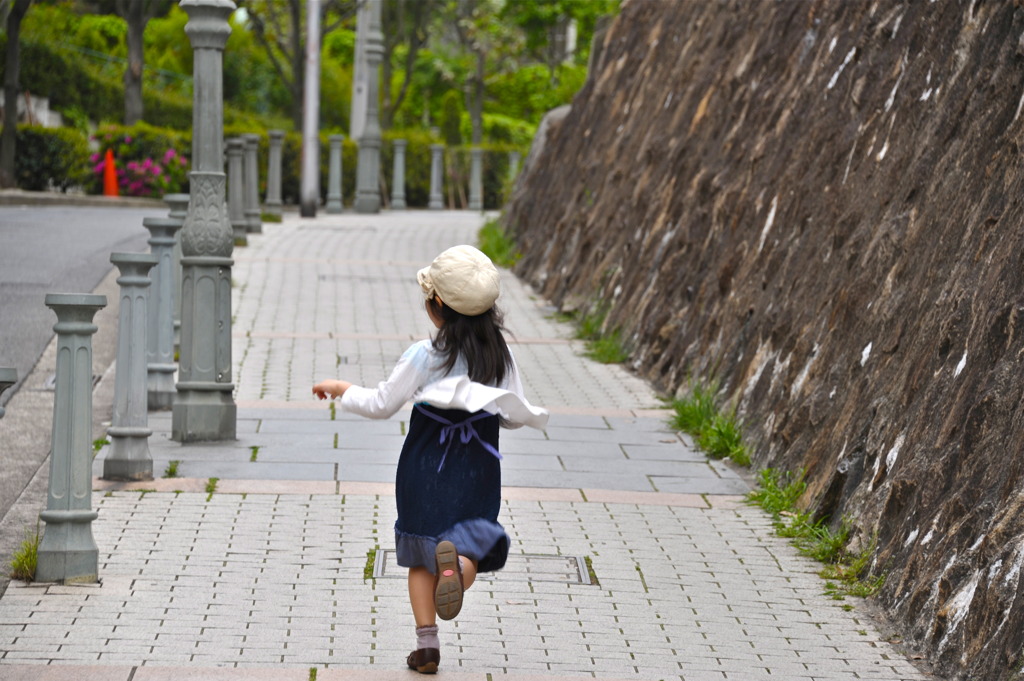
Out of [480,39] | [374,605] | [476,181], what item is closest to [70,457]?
[374,605]

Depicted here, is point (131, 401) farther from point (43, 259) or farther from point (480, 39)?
point (480, 39)

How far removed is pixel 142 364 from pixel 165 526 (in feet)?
3.62

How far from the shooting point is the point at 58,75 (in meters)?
32.8

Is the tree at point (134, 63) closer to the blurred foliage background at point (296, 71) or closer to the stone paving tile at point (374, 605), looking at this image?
the blurred foliage background at point (296, 71)

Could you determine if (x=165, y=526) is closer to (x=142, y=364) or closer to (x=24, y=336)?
(x=142, y=364)

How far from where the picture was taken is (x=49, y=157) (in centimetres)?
2619

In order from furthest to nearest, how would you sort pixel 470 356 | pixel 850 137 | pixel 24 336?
1. pixel 24 336
2. pixel 850 137
3. pixel 470 356

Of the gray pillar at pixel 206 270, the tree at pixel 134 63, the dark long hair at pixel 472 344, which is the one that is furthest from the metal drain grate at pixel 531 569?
the tree at pixel 134 63

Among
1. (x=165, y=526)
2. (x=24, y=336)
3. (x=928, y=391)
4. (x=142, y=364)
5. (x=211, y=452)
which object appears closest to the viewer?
(x=928, y=391)

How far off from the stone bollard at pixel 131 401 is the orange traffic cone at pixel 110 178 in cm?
1914

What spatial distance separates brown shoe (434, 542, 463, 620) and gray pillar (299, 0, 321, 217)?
71.0 ft

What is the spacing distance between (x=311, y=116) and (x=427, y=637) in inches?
855

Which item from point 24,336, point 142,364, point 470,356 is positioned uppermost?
point 470,356

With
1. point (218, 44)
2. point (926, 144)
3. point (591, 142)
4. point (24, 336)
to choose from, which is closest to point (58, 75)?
point (591, 142)
